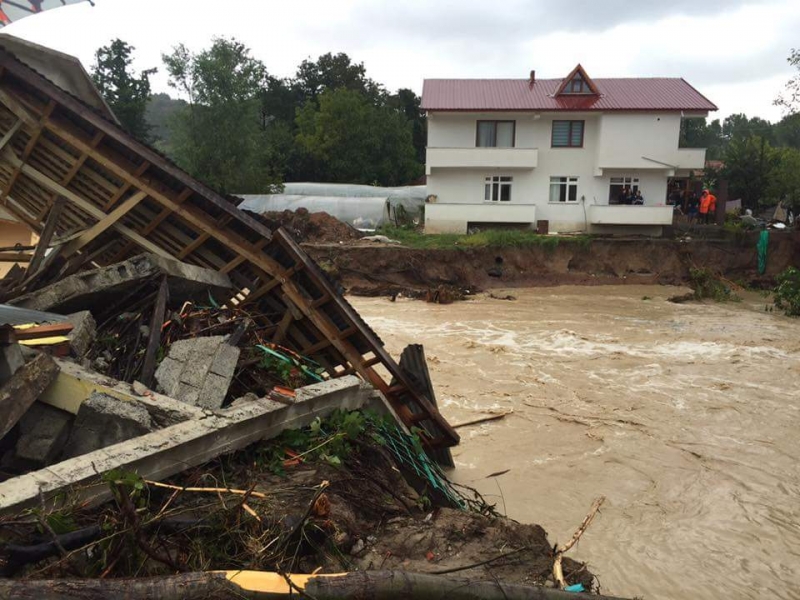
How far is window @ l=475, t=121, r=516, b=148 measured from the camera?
3064 centimetres

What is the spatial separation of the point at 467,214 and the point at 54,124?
24373 millimetres

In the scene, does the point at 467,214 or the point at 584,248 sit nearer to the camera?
the point at 584,248

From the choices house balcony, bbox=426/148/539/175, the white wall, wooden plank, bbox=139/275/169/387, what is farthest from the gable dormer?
wooden plank, bbox=139/275/169/387

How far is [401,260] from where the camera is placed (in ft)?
84.9

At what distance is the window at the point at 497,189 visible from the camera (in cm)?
3084

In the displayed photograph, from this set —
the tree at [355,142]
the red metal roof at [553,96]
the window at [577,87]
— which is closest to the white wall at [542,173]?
the red metal roof at [553,96]

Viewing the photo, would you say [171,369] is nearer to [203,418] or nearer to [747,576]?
[203,418]

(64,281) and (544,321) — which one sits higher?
(64,281)

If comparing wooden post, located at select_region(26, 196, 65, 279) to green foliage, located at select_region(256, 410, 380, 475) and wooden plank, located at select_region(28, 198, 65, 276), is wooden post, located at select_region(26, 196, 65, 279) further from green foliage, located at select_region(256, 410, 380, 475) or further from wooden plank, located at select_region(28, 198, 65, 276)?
green foliage, located at select_region(256, 410, 380, 475)

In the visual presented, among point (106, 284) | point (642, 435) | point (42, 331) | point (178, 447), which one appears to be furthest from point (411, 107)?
point (178, 447)

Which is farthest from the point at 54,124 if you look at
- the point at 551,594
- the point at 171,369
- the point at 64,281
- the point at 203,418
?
the point at 551,594

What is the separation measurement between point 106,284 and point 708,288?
2417 cm

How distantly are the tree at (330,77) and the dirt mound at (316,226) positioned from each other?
28.4 m

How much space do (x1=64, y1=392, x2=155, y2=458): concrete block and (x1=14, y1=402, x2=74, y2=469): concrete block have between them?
0.30 feet
